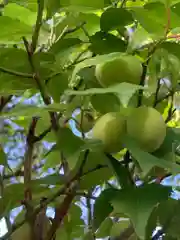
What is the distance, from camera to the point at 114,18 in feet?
1.51

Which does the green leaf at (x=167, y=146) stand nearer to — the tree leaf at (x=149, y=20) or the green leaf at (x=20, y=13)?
the tree leaf at (x=149, y=20)

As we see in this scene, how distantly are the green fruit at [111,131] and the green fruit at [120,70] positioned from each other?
Result: 33mm

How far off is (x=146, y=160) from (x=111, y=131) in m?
0.06

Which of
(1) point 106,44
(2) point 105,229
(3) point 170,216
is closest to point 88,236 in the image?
(2) point 105,229

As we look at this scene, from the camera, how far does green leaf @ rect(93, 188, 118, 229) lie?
1.43ft

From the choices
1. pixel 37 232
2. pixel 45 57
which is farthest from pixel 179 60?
pixel 37 232

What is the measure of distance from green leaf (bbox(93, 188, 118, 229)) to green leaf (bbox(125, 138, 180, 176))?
0.05 m

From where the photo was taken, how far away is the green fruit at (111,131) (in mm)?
434

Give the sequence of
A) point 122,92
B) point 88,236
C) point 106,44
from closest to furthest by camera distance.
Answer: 1. point 122,92
2. point 106,44
3. point 88,236

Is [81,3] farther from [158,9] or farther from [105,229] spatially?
[105,229]

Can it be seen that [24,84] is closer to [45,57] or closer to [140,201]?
[45,57]

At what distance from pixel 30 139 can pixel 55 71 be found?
88mm

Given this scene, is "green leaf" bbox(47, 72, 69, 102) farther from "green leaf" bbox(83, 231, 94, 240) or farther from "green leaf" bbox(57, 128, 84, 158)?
"green leaf" bbox(83, 231, 94, 240)

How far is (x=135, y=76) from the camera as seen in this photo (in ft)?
1.47
